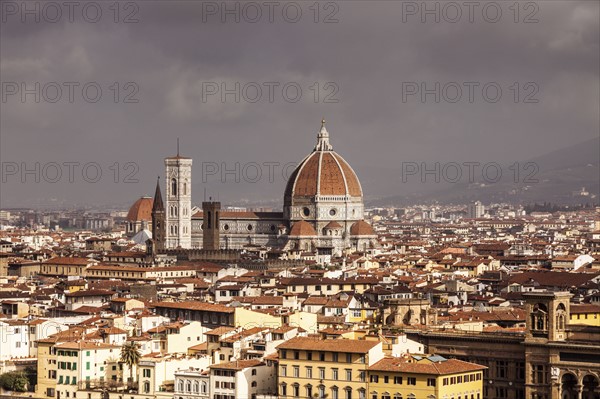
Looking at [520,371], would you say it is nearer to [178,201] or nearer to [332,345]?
[332,345]

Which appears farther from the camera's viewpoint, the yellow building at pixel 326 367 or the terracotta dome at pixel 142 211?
the terracotta dome at pixel 142 211

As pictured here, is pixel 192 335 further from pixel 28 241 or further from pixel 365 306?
pixel 28 241

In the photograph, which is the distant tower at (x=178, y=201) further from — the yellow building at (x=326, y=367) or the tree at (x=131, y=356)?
the yellow building at (x=326, y=367)

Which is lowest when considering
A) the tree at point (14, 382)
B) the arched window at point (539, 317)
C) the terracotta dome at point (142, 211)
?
the tree at point (14, 382)

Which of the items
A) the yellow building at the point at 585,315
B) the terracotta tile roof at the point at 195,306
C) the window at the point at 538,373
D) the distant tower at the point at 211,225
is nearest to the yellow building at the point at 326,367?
the window at the point at 538,373

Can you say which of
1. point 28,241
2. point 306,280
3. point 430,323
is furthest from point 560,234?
point 430,323

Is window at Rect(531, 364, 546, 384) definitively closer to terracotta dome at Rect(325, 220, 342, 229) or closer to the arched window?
the arched window
